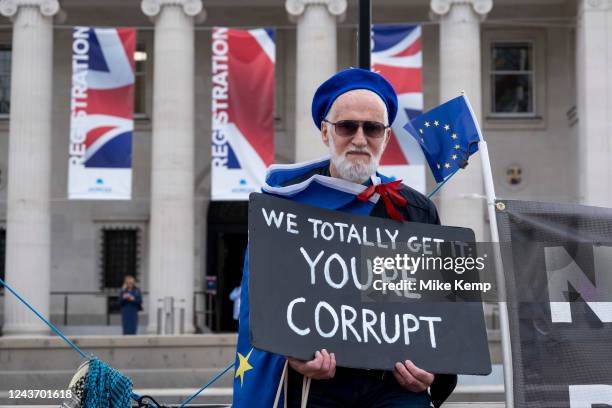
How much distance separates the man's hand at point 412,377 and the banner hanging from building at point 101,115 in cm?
2419

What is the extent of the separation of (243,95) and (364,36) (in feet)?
60.1

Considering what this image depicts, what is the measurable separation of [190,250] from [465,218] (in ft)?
23.6

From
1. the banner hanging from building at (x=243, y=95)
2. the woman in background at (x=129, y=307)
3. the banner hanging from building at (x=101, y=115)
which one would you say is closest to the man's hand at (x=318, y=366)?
the woman in background at (x=129, y=307)

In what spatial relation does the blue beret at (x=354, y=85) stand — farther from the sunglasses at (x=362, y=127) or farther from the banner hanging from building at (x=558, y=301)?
the banner hanging from building at (x=558, y=301)

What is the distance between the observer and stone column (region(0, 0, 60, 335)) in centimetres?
2892

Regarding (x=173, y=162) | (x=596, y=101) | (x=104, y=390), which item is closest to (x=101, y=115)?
(x=173, y=162)

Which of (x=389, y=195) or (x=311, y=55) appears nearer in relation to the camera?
(x=389, y=195)

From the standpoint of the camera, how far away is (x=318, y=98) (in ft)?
16.7

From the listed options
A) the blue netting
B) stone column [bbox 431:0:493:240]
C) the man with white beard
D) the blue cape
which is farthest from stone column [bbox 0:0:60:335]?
the man with white beard

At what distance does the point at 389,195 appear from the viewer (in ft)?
16.4

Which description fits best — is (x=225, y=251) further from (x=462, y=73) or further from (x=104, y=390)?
(x=104, y=390)

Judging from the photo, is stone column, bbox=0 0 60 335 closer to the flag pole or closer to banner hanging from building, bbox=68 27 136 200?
banner hanging from building, bbox=68 27 136 200

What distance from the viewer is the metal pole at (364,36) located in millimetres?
11133

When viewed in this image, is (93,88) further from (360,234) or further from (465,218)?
(360,234)
